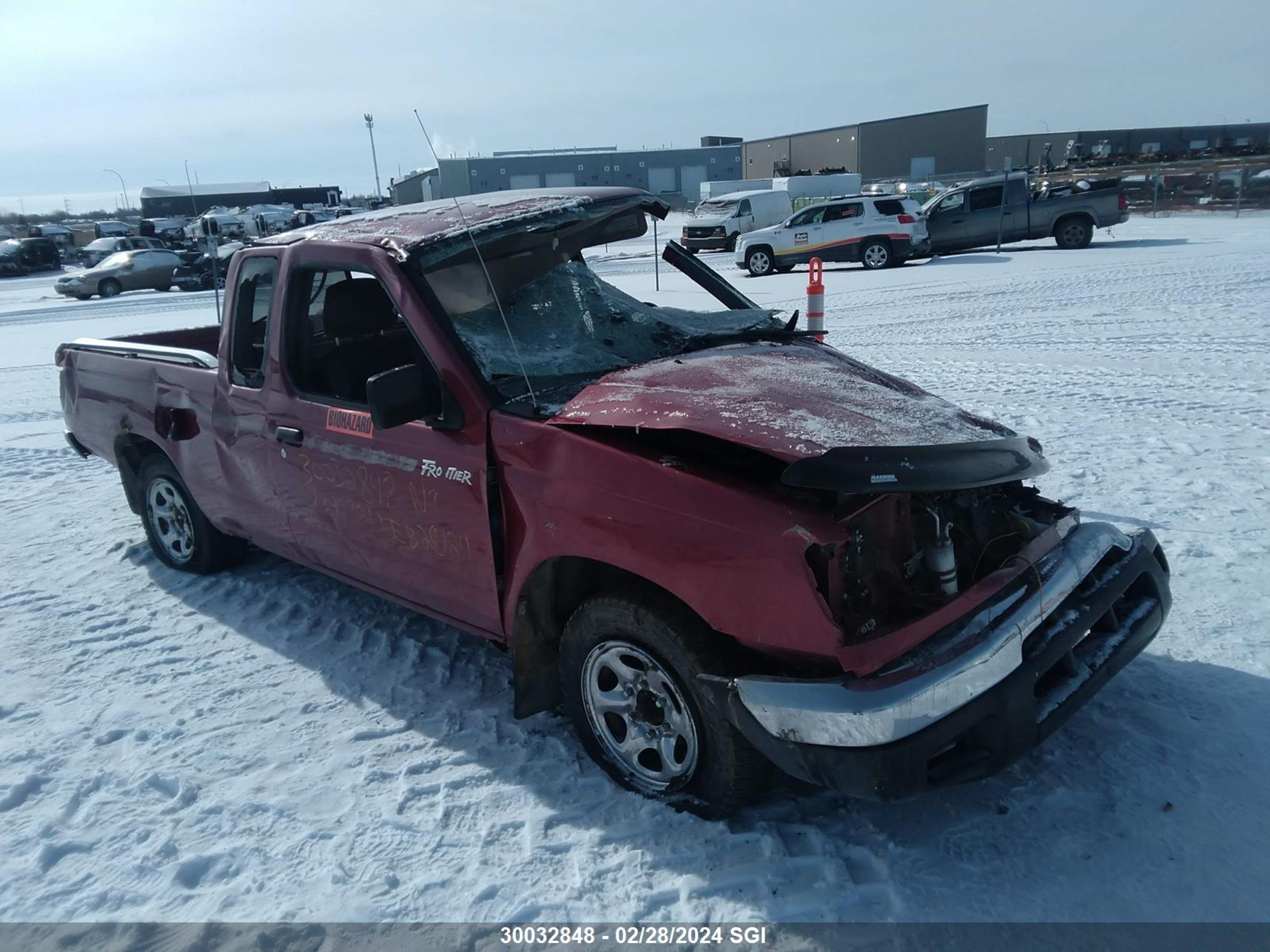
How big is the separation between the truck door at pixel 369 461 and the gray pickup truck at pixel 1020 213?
2035 centimetres

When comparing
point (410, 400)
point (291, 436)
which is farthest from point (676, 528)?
point (291, 436)

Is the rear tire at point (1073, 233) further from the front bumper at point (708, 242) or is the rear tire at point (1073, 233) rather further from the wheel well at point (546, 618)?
the wheel well at point (546, 618)

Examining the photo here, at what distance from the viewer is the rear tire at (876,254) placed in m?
21.1

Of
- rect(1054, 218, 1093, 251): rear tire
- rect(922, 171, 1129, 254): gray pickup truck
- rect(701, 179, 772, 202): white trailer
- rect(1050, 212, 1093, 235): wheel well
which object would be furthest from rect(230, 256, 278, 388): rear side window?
rect(701, 179, 772, 202): white trailer

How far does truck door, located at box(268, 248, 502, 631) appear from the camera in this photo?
354cm

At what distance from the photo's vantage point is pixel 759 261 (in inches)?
845

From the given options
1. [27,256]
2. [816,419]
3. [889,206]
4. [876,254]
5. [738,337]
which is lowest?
[876,254]

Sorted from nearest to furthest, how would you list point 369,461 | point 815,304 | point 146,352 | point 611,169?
point 369,461, point 146,352, point 815,304, point 611,169

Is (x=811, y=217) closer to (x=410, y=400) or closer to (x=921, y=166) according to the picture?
(x=410, y=400)

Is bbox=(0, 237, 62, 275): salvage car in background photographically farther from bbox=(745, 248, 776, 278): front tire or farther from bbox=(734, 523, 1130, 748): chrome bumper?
bbox=(734, 523, 1130, 748): chrome bumper

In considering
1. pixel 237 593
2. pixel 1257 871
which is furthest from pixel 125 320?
Result: pixel 1257 871

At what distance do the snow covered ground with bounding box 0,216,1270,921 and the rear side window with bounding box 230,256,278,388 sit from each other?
4.36 ft

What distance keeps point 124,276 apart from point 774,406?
93.6ft

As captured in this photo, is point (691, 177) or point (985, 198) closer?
point (985, 198)
